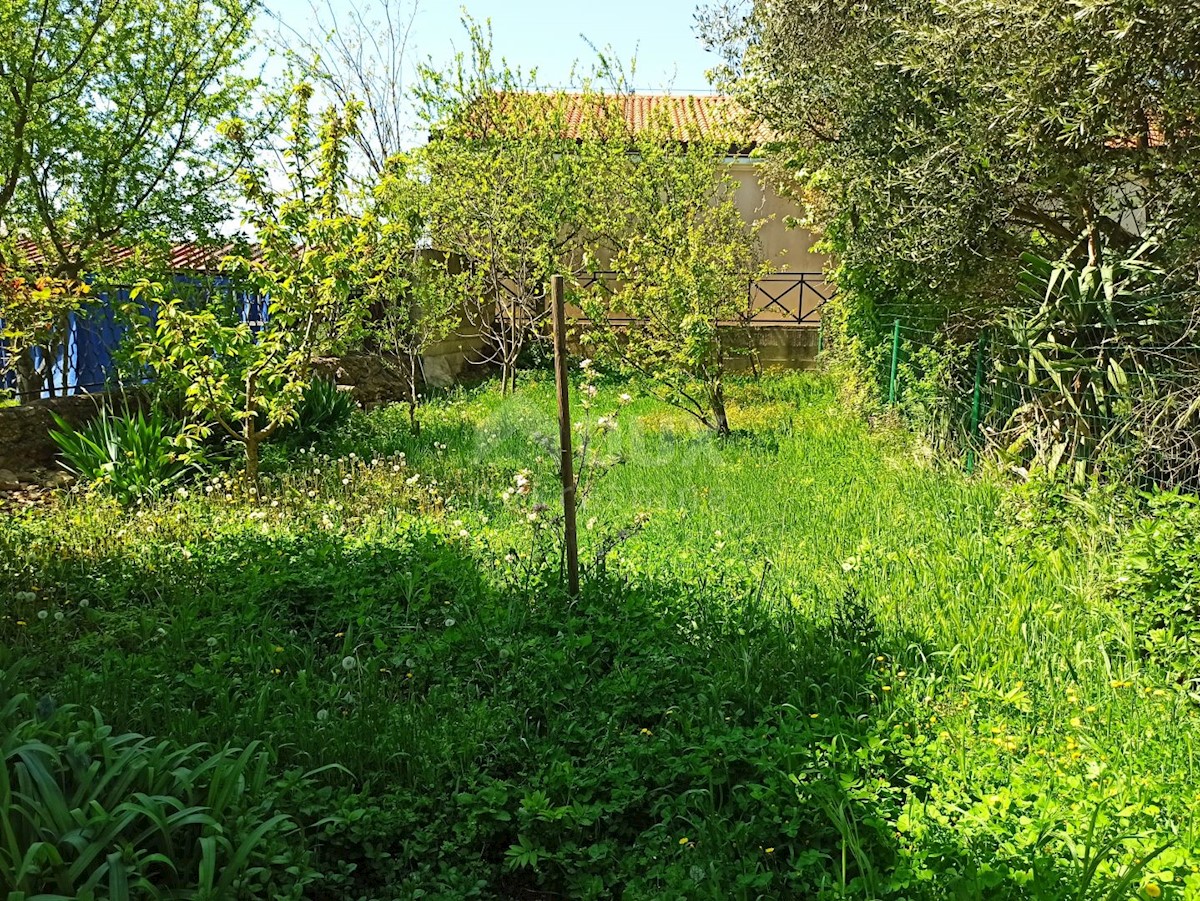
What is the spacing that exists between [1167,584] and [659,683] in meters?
2.16

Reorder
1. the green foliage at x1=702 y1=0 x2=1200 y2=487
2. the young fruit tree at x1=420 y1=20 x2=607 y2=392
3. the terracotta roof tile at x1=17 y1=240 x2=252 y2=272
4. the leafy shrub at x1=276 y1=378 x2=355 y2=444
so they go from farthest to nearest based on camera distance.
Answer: the young fruit tree at x1=420 y1=20 x2=607 y2=392
the leafy shrub at x1=276 y1=378 x2=355 y2=444
the terracotta roof tile at x1=17 y1=240 x2=252 y2=272
the green foliage at x1=702 y1=0 x2=1200 y2=487

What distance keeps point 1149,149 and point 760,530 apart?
3.07 meters

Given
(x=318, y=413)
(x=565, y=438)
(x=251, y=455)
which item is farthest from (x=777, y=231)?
(x=565, y=438)

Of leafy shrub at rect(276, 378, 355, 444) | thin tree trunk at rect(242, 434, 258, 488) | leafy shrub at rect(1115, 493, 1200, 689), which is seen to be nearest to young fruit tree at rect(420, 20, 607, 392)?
leafy shrub at rect(276, 378, 355, 444)

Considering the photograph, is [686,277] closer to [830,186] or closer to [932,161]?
[830,186]

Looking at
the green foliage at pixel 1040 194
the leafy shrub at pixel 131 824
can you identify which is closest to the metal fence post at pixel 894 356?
the green foliage at pixel 1040 194

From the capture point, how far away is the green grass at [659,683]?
237cm

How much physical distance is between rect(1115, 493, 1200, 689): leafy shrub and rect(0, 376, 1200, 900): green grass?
0.34ft

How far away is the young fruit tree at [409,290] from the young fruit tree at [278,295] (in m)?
0.97

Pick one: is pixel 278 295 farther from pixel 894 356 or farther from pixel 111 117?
pixel 894 356

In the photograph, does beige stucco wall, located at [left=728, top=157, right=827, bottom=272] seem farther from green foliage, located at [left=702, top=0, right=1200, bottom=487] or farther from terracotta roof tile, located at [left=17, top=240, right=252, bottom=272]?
terracotta roof tile, located at [left=17, top=240, right=252, bottom=272]

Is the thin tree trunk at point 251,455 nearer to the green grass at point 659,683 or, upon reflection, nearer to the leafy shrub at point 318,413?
the green grass at point 659,683

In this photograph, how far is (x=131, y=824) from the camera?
2221mm

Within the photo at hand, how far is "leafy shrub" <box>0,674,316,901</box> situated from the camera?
6.47ft
